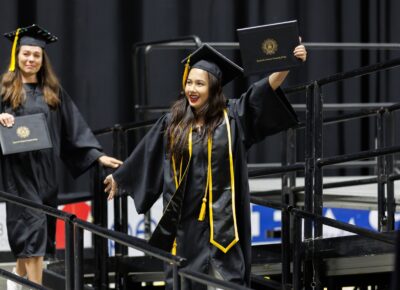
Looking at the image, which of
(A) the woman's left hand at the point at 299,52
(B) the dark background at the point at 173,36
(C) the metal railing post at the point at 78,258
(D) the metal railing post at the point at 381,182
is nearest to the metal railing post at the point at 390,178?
(D) the metal railing post at the point at 381,182

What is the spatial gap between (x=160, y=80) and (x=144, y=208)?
16.5 ft

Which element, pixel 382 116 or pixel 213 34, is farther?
pixel 213 34

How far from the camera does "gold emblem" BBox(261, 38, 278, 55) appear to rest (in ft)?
17.1

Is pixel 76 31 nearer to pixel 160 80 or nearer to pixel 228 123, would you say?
pixel 160 80

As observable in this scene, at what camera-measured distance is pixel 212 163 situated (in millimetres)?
5145

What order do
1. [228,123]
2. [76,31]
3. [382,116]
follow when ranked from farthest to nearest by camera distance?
[76,31] < [382,116] < [228,123]

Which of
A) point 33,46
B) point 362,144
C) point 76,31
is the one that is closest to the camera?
point 33,46

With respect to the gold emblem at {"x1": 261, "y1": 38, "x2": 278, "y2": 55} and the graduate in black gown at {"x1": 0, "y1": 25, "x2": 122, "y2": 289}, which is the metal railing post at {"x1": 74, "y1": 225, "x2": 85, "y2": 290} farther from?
the gold emblem at {"x1": 261, "y1": 38, "x2": 278, "y2": 55}

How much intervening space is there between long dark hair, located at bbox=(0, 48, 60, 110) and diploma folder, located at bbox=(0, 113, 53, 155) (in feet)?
0.38

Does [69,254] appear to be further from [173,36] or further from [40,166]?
[173,36]

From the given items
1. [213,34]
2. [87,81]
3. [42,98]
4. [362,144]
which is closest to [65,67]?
[87,81]

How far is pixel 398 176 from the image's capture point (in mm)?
6613

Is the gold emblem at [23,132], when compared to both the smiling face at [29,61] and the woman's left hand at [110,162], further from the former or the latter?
the woman's left hand at [110,162]

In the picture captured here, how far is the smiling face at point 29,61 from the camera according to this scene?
626 cm
